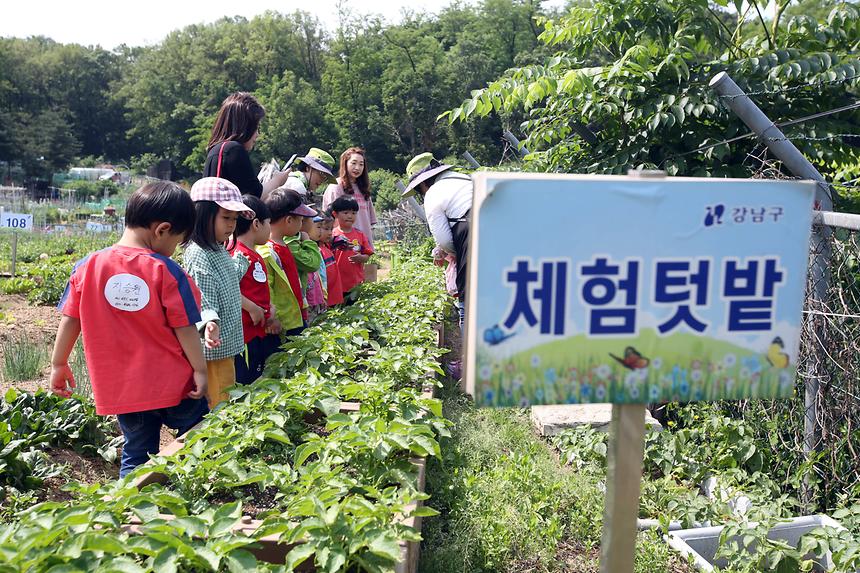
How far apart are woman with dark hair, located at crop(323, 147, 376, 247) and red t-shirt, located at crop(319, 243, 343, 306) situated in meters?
0.61

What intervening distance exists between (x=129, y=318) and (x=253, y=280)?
1246 mm

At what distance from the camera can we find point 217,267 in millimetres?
3449

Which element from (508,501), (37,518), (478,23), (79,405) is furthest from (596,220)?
(478,23)

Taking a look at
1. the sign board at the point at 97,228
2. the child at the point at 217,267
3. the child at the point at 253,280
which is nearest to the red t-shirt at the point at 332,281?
the child at the point at 253,280

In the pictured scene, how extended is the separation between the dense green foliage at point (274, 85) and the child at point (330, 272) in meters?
35.2

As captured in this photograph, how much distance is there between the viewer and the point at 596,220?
153cm

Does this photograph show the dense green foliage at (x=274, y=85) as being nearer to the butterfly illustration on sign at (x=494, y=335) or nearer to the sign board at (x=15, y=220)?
the sign board at (x=15, y=220)

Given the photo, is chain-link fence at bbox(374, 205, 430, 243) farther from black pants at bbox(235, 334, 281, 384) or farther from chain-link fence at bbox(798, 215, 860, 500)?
chain-link fence at bbox(798, 215, 860, 500)

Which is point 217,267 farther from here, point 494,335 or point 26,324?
point 26,324

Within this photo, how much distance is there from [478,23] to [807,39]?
5376cm

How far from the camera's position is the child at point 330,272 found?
18.2 ft

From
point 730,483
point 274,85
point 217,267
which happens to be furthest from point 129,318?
point 274,85

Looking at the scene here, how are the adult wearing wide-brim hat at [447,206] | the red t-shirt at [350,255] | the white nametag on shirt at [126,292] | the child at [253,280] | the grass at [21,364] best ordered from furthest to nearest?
1. the red t-shirt at [350,255]
2. the grass at [21,364]
3. the adult wearing wide-brim hat at [447,206]
4. the child at [253,280]
5. the white nametag on shirt at [126,292]

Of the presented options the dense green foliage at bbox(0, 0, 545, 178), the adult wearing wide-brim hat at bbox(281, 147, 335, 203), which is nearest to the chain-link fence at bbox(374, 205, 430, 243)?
the adult wearing wide-brim hat at bbox(281, 147, 335, 203)
